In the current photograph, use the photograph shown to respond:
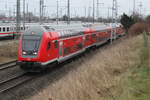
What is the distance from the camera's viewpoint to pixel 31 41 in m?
15.2

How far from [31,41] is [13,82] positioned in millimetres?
2817

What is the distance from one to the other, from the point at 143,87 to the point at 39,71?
8072 millimetres

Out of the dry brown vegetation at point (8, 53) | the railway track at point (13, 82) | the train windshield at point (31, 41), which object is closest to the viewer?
the railway track at point (13, 82)

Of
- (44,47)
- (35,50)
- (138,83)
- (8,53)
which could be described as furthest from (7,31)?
(138,83)

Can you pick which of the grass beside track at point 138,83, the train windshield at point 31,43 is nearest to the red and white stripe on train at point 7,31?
the train windshield at point 31,43

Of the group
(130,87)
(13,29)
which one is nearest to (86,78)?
(130,87)

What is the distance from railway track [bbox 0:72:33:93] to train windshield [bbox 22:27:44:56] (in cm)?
148

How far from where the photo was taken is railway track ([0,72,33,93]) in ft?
41.4

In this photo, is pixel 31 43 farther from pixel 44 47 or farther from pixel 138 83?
pixel 138 83

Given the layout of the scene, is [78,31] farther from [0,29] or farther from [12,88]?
[0,29]

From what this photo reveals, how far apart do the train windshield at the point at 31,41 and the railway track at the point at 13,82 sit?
4.85ft

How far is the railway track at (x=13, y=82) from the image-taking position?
1263 cm

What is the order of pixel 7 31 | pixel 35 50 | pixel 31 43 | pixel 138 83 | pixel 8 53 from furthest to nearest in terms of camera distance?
pixel 7 31, pixel 8 53, pixel 31 43, pixel 35 50, pixel 138 83

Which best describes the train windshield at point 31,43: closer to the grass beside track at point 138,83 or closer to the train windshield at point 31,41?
the train windshield at point 31,41
